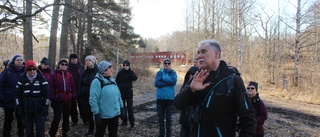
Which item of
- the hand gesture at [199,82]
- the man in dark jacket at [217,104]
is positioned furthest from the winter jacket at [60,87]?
the hand gesture at [199,82]

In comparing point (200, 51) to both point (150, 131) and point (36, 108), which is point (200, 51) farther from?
point (150, 131)

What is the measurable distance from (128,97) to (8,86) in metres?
2.81

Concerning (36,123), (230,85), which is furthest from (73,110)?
A: (230,85)

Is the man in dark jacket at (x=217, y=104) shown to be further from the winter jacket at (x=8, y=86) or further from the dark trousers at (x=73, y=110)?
the dark trousers at (x=73, y=110)

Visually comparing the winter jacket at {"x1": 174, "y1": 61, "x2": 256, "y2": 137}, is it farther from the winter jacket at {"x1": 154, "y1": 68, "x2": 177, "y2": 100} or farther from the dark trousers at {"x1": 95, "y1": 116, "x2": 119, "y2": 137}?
the winter jacket at {"x1": 154, "y1": 68, "x2": 177, "y2": 100}

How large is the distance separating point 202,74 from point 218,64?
0.28m

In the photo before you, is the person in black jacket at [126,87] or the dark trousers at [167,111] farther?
the person in black jacket at [126,87]

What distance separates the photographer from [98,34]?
19.2m

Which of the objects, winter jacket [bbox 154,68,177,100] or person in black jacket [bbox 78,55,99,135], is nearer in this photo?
winter jacket [bbox 154,68,177,100]

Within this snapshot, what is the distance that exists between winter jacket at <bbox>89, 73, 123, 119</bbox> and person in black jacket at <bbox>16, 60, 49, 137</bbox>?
1.19 meters

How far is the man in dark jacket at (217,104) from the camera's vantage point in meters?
2.19

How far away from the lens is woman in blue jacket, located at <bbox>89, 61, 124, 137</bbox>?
4078 mm

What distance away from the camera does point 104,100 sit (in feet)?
13.7

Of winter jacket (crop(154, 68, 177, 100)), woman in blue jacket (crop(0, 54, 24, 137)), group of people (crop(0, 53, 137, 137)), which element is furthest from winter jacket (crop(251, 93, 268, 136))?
woman in blue jacket (crop(0, 54, 24, 137))
